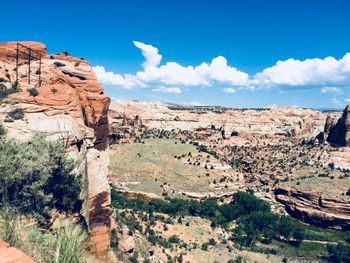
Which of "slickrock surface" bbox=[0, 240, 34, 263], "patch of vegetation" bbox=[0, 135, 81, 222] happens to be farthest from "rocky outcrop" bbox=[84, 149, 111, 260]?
"slickrock surface" bbox=[0, 240, 34, 263]

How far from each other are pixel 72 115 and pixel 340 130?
304ft

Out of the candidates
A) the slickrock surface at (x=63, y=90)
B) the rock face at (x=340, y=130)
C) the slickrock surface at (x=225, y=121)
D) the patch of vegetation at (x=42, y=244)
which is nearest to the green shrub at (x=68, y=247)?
the patch of vegetation at (x=42, y=244)

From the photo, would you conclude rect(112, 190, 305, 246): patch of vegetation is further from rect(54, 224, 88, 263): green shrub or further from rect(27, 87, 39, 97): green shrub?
rect(54, 224, 88, 263): green shrub

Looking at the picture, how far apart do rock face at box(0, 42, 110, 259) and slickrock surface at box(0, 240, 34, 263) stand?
8798mm

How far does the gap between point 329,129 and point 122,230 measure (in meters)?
90.4

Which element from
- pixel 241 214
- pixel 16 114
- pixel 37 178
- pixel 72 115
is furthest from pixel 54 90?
pixel 241 214

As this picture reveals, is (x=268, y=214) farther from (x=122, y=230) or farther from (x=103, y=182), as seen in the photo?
(x=103, y=182)

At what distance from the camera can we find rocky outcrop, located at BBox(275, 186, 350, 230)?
64812 millimetres

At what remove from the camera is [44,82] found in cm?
2181

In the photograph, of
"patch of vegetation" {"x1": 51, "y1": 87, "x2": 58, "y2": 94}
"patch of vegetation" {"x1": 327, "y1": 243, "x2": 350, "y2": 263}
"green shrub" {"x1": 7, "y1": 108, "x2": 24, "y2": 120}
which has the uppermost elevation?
"patch of vegetation" {"x1": 51, "y1": 87, "x2": 58, "y2": 94}

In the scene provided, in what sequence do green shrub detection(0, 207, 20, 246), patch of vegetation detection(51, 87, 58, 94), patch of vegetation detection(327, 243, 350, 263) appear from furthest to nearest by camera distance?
patch of vegetation detection(327, 243, 350, 263) < patch of vegetation detection(51, 87, 58, 94) < green shrub detection(0, 207, 20, 246)

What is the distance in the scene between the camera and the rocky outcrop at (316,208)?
6481 centimetres

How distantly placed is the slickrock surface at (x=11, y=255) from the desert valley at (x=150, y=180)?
0.02 metres

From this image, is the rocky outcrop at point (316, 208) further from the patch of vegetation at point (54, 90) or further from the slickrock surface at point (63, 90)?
the patch of vegetation at point (54, 90)
